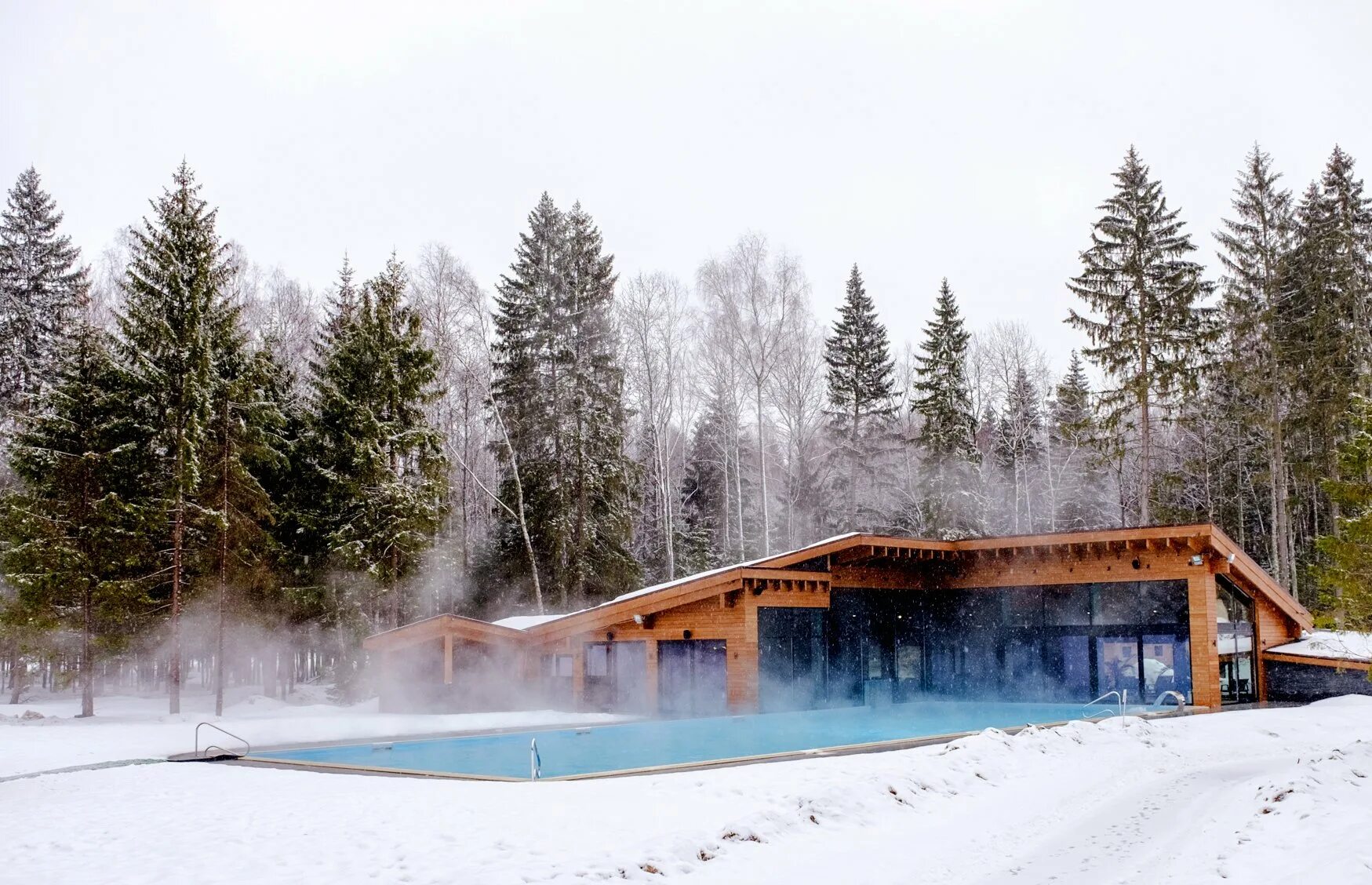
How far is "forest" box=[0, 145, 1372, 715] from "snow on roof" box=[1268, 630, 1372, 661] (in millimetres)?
1303

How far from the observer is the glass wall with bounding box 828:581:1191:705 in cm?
2086

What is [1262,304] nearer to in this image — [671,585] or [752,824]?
[671,585]

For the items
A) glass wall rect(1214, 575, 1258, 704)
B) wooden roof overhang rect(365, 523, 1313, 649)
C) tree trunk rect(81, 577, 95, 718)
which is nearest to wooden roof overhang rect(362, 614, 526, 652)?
wooden roof overhang rect(365, 523, 1313, 649)

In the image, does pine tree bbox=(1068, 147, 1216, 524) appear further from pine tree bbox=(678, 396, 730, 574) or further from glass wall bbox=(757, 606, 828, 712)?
pine tree bbox=(678, 396, 730, 574)

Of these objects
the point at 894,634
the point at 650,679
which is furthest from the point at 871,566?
the point at 650,679

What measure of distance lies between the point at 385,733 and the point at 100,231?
82.9 m

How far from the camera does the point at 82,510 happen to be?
75.7 ft

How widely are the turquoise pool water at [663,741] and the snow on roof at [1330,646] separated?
442cm

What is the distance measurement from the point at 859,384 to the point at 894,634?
42.9 feet

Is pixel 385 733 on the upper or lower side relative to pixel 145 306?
lower

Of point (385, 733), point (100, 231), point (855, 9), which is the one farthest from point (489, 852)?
point (855, 9)

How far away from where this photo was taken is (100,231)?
83.8 m

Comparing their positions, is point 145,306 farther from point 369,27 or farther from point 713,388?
point 369,27

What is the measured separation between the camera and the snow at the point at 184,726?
1614 centimetres
